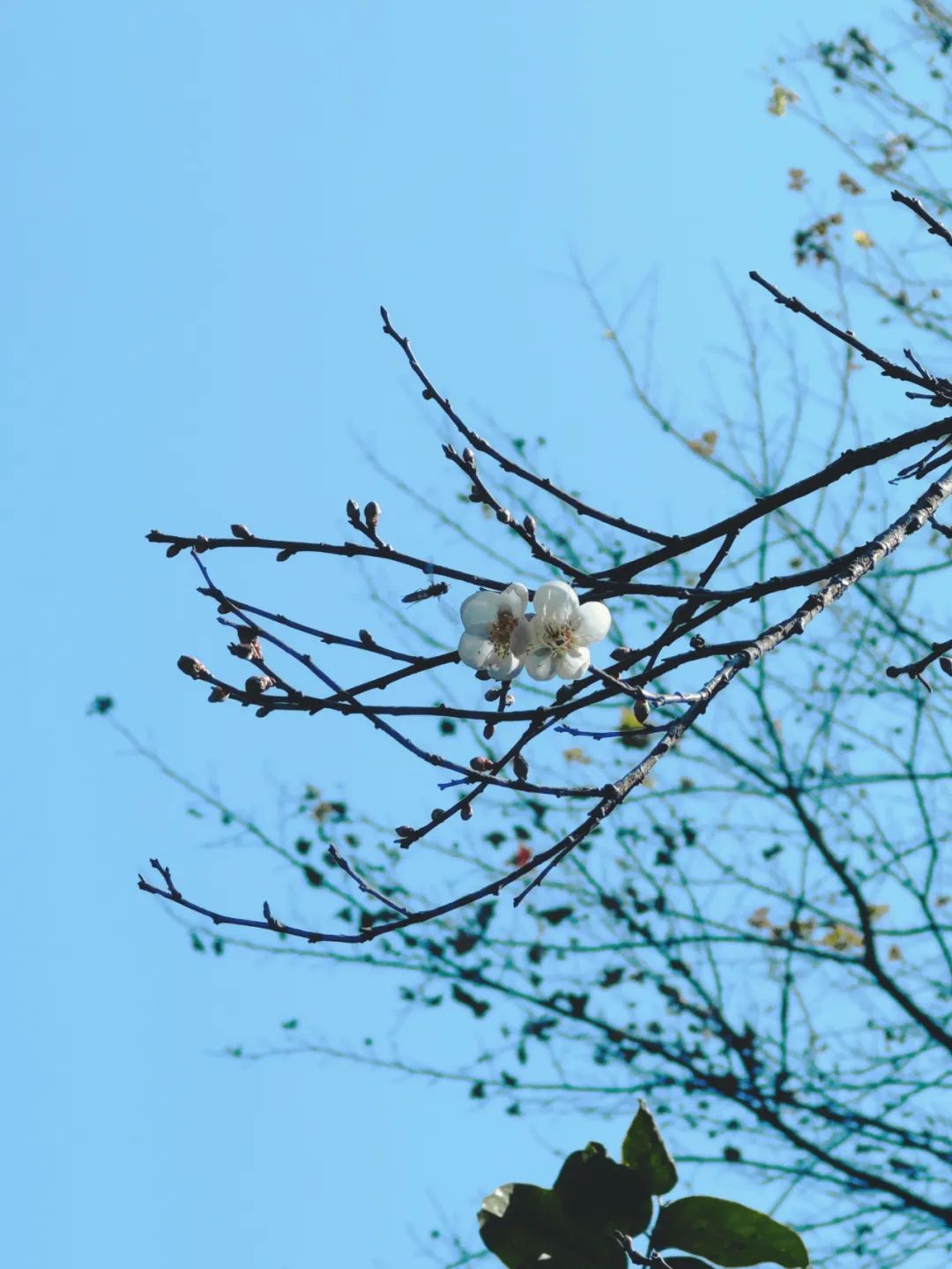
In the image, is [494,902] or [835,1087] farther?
[494,902]

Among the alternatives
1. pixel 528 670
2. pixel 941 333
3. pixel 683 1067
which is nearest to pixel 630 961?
pixel 683 1067

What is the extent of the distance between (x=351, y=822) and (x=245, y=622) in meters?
4.37

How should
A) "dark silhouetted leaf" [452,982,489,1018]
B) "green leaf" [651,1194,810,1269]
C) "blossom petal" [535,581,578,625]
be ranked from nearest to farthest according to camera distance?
"green leaf" [651,1194,810,1269] → "blossom petal" [535,581,578,625] → "dark silhouetted leaf" [452,982,489,1018]

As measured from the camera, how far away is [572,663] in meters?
1.84

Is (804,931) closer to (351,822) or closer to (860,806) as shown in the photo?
(860,806)

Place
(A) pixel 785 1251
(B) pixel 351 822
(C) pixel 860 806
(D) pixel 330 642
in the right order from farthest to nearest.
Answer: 1. (B) pixel 351 822
2. (C) pixel 860 806
3. (D) pixel 330 642
4. (A) pixel 785 1251

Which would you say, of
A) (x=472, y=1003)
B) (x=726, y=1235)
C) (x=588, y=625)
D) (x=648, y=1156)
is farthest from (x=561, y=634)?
(x=472, y=1003)

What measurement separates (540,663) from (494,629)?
3.5 inches

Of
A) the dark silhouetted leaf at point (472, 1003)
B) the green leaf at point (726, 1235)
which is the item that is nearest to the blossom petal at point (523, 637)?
the green leaf at point (726, 1235)

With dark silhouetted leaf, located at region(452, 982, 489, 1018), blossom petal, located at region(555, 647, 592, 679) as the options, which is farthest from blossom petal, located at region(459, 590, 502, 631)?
dark silhouetted leaf, located at region(452, 982, 489, 1018)

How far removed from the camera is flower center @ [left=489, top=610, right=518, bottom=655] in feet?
6.08

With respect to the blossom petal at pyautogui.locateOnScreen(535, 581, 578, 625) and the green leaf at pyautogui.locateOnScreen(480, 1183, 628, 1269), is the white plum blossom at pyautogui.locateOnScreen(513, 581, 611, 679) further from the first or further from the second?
the green leaf at pyautogui.locateOnScreen(480, 1183, 628, 1269)

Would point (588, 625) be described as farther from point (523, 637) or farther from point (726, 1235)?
point (726, 1235)

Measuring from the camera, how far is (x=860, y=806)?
559 cm
